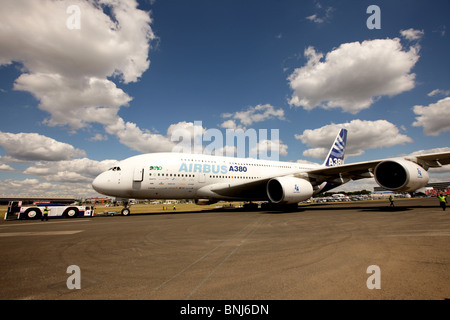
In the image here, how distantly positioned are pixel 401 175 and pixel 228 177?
12088 mm

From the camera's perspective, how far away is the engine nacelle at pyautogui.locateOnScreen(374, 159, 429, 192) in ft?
41.5

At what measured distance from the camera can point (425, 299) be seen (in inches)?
94.7

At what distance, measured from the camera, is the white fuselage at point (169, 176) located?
15.8 m

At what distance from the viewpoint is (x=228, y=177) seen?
63.4 feet

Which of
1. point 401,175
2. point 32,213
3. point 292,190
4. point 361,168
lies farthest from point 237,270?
point 32,213

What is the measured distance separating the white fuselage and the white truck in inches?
136

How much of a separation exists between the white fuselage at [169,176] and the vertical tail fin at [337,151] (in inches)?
459

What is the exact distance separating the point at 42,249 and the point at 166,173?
11331mm

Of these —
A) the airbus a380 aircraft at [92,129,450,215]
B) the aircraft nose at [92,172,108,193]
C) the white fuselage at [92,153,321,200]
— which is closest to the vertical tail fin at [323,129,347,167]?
the airbus a380 aircraft at [92,129,450,215]

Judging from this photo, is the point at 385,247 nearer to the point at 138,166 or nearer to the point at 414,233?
the point at 414,233

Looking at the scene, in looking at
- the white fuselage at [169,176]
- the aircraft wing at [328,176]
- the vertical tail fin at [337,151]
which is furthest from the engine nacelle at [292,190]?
the vertical tail fin at [337,151]

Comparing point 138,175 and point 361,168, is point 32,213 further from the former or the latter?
point 361,168

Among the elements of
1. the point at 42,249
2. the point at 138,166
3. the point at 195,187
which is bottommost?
the point at 42,249
